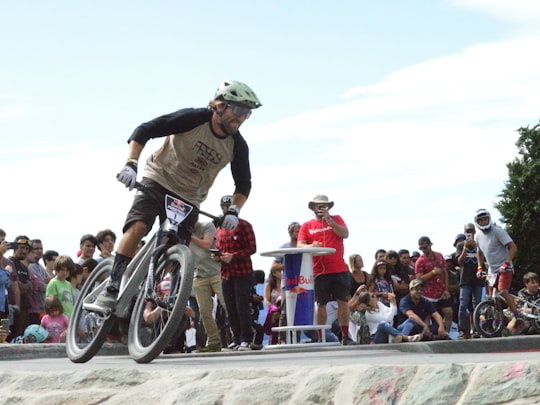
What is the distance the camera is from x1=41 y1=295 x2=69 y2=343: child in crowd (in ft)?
41.6

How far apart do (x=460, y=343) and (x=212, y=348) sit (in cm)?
390

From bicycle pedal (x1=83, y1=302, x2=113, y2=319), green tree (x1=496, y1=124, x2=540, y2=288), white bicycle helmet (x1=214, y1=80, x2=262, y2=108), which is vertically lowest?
bicycle pedal (x1=83, y1=302, x2=113, y2=319)

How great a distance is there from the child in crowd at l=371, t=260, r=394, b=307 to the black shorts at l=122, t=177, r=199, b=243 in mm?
→ 8293

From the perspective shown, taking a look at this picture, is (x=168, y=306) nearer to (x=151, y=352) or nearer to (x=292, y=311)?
(x=151, y=352)

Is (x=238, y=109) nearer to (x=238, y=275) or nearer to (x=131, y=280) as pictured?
(x=131, y=280)

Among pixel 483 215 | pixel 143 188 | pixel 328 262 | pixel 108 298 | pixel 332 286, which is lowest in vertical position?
pixel 108 298

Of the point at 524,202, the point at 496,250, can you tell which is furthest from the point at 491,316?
the point at 524,202

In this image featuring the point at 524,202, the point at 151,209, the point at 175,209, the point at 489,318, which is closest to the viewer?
the point at 175,209

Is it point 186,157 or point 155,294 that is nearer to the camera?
point 155,294

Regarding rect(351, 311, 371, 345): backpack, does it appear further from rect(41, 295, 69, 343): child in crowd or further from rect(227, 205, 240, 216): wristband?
rect(227, 205, 240, 216): wristband

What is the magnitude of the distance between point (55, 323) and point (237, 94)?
5971 millimetres

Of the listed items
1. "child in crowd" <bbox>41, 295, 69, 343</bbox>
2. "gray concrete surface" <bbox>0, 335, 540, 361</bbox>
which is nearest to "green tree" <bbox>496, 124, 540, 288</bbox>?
"child in crowd" <bbox>41, 295, 69, 343</bbox>

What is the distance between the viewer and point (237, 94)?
791cm

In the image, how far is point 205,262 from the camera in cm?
1286
